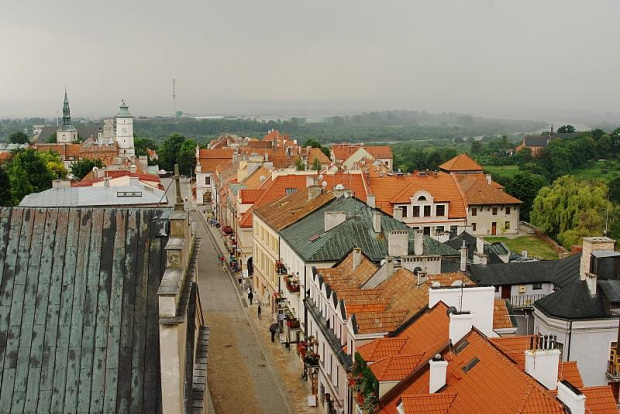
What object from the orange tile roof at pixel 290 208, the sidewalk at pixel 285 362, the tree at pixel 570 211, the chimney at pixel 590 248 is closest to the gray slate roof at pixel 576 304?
the chimney at pixel 590 248

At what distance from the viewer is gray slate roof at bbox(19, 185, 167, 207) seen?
5844 cm

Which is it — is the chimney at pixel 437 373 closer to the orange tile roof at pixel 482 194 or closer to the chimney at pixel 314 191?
the chimney at pixel 314 191

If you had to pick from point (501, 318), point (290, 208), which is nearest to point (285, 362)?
point (501, 318)

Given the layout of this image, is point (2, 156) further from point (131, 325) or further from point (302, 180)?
point (131, 325)

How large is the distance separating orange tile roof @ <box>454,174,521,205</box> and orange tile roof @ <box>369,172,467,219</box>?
11.8 m

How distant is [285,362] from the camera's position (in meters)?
43.3

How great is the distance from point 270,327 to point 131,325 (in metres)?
30.2

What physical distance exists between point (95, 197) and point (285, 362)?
26.6 metres

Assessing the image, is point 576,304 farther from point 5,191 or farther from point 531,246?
point 5,191

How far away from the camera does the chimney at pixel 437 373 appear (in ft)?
72.4

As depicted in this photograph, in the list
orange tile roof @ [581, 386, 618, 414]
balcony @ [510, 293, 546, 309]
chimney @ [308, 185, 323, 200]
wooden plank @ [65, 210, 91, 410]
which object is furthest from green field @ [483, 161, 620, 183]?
wooden plank @ [65, 210, 91, 410]

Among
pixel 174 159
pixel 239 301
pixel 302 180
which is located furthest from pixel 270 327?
pixel 174 159

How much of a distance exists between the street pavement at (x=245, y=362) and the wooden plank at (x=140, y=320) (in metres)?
18.3

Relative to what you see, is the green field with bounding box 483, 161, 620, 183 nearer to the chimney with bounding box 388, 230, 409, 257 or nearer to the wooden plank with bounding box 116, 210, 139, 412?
the chimney with bounding box 388, 230, 409, 257
